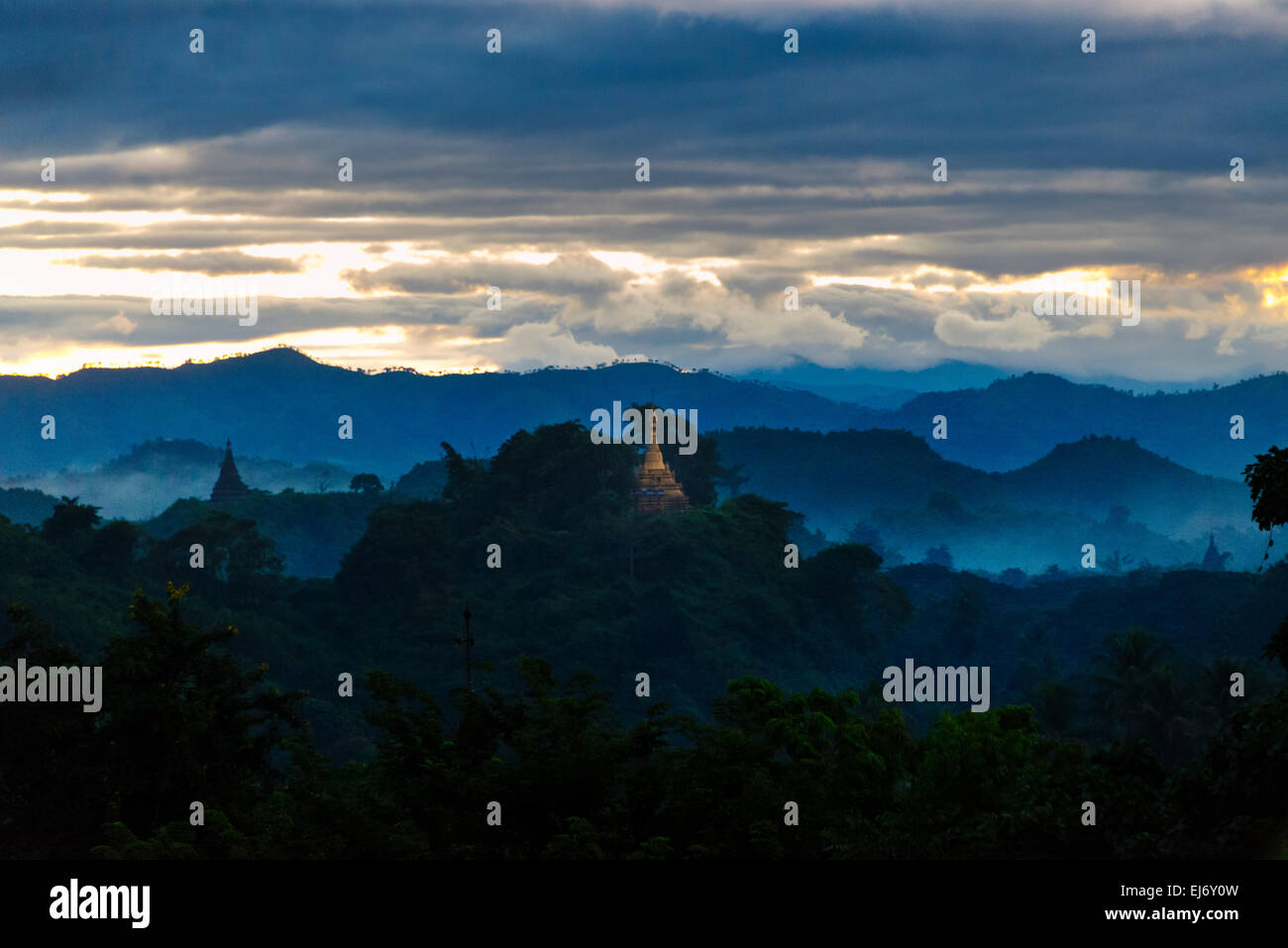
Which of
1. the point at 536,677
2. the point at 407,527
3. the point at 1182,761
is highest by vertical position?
the point at 407,527

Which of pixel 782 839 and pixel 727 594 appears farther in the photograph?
pixel 727 594

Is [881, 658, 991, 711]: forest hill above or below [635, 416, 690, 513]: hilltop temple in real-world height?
below

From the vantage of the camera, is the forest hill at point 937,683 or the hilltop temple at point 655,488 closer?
the forest hill at point 937,683

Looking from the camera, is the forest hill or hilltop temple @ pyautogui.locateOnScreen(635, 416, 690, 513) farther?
hilltop temple @ pyautogui.locateOnScreen(635, 416, 690, 513)

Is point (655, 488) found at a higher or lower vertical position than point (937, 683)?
higher

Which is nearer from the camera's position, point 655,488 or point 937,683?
point 937,683

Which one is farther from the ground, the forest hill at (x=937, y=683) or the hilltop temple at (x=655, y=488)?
the hilltop temple at (x=655, y=488)
